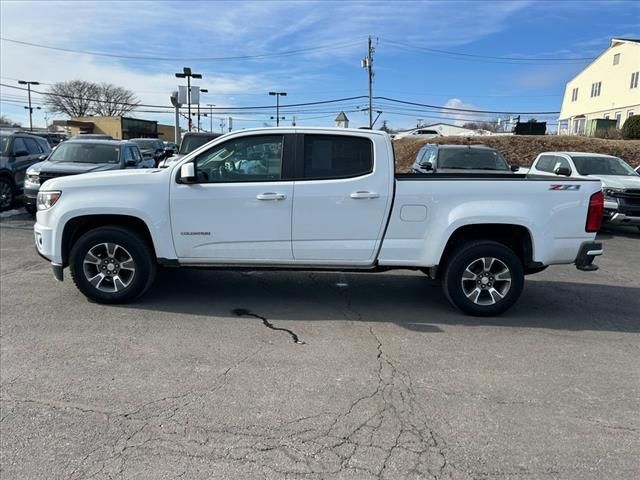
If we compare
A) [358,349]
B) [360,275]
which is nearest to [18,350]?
[358,349]

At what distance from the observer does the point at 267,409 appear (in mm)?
3336

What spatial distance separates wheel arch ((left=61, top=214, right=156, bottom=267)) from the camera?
17.3ft

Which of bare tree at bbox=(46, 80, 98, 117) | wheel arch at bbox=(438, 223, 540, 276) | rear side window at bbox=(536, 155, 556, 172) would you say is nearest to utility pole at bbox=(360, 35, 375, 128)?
rear side window at bbox=(536, 155, 556, 172)

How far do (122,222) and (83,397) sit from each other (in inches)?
92.6

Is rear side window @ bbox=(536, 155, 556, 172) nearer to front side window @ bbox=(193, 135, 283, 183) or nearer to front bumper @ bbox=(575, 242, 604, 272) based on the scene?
front bumper @ bbox=(575, 242, 604, 272)

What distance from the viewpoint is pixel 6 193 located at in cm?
1212

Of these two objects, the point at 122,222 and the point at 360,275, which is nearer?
the point at 122,222

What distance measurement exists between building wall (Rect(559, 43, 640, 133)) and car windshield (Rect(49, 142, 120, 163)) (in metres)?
41.2

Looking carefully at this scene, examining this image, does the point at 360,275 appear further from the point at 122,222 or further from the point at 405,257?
the point at 122,222

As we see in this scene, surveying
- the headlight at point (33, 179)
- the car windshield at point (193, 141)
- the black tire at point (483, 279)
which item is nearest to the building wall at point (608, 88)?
the car windshield at point (193, 141)

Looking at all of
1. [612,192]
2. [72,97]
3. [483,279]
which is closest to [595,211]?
[483,279]

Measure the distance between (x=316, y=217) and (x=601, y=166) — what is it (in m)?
9.88

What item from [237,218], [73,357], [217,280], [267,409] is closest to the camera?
[267,409]

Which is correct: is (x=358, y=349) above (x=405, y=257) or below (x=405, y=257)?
below
